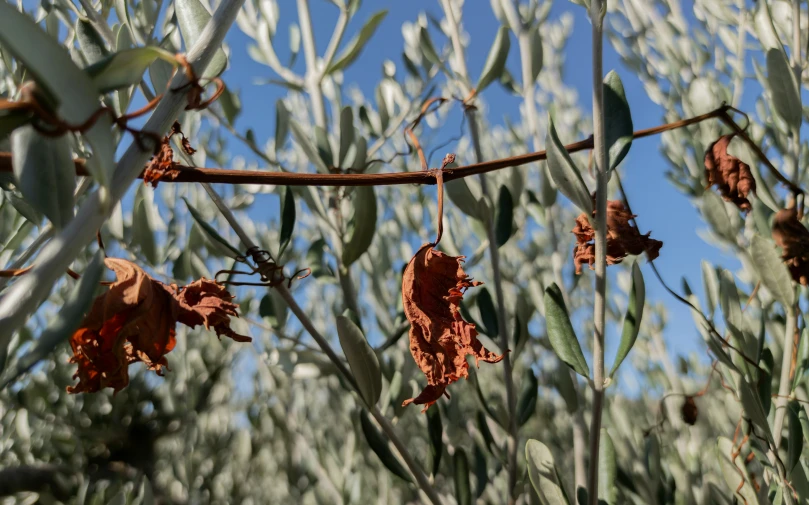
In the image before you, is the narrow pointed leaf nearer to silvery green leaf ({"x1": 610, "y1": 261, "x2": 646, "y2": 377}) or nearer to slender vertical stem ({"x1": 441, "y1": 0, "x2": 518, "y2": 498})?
slender vertical stem ({"x1": 441, "y1": 0, "x2": 518, "y2": 498})

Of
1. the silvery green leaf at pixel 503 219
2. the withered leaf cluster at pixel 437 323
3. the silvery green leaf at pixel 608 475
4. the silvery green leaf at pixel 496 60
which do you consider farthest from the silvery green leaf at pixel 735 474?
the silvery green leaf at pixel 496 60

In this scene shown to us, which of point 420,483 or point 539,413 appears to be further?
point 539,413

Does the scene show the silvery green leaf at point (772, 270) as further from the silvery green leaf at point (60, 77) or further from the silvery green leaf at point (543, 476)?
the silvery green leaf at point (60, 77)

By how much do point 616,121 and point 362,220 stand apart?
448mm

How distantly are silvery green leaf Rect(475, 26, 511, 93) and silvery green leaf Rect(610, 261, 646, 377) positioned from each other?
1.63 ft

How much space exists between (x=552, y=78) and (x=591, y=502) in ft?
7.61

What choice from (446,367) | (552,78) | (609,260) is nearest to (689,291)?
(609,260)

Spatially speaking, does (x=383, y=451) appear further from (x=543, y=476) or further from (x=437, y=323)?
(x=437, y=323)

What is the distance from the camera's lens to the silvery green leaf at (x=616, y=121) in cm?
65

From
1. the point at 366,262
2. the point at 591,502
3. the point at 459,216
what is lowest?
the point at 591,502

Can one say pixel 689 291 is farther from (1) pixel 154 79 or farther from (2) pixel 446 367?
(1) pixel 154 79

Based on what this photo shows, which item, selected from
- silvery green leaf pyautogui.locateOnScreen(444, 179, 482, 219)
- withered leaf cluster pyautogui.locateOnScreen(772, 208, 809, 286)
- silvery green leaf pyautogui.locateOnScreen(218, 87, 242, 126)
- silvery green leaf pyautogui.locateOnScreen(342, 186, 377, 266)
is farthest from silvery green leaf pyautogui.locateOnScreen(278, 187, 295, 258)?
withered leaf cluster pyautogui.locateOnScreen(772, 208, 809, 286)

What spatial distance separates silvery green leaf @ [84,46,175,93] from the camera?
38 cm

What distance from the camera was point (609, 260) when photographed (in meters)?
0.75
